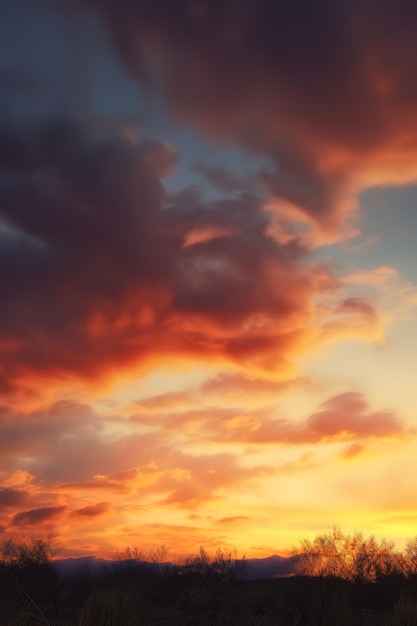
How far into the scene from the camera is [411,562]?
4966 centimetres

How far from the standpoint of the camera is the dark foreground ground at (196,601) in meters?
15.8

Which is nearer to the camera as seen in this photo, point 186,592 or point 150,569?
point 186,592

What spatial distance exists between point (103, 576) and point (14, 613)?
2182 cm

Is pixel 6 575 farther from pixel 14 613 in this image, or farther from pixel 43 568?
pixel 14 613

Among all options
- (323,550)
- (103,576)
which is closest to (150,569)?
(103,576)

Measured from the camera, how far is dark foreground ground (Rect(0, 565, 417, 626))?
620 inches

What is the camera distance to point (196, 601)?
79.8 ft

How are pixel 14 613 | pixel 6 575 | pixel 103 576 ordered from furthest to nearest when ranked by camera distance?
pixel 103 576, pixel 6 575, pixel 14 613

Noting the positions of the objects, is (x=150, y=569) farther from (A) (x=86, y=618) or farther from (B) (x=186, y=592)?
(A) (x=86, y=618)

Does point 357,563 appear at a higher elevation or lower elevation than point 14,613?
higher

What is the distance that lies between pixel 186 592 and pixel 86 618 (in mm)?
16709

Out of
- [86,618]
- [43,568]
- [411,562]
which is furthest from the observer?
[411,562]

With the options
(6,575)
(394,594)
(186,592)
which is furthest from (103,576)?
(394,594)

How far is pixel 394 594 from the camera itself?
30266 millimetres
